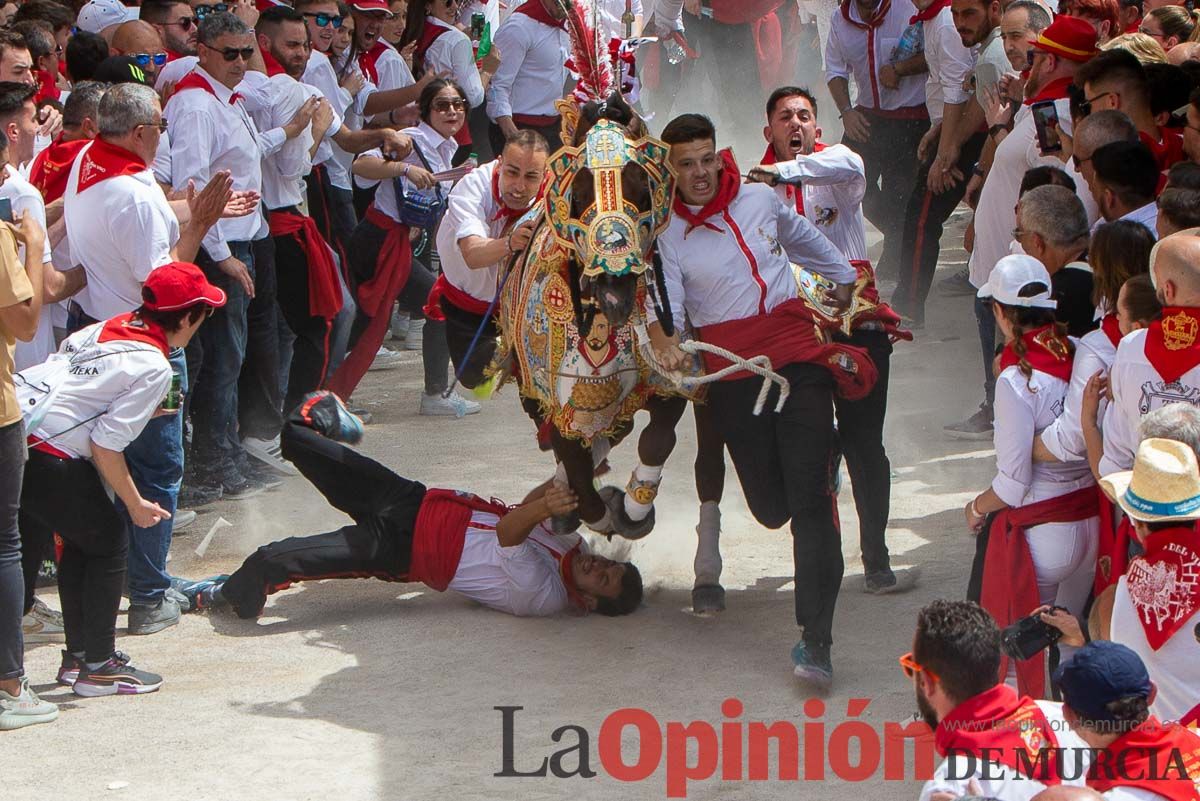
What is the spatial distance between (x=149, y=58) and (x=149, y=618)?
3.28 m

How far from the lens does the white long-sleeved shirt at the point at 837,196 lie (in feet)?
20.3

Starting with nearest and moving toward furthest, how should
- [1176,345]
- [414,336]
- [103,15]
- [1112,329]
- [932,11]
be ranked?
[1176,345], [1112,329], [103,15], [932,11], [414,336]

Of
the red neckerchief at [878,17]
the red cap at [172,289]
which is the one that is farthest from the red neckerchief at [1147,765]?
the red neckerchief at [878,17]

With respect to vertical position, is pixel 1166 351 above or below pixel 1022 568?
above

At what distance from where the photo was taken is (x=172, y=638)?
6.29 meters

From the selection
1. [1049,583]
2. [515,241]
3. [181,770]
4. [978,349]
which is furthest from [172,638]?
[978,349]

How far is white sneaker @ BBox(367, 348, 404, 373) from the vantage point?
34.8 feet

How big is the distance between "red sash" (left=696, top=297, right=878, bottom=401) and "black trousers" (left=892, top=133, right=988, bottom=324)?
4.53m

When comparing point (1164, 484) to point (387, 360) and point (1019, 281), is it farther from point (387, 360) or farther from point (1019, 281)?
point (387, 360)

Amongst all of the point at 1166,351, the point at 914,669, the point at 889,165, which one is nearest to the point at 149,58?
the point at 889,165

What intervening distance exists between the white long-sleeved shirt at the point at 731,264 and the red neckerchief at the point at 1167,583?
1880mm

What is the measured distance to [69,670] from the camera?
18.8 feet

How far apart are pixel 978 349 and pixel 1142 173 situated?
178 inches

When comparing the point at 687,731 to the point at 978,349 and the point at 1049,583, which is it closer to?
the point at 1049,583
